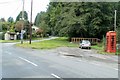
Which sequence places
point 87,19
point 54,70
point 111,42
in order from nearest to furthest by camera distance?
point 54,70 → point 111,42 → point 87,19

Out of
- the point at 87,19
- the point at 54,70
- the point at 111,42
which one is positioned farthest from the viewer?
the point at 87,19

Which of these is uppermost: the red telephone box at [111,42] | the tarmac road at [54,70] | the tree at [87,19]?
the tree at [87,19]

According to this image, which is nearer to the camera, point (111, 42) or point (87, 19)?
point (111, 42)

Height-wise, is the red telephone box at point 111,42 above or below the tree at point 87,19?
below

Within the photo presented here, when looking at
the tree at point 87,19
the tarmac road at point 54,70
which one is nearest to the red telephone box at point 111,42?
the tarmac road at point 54,70

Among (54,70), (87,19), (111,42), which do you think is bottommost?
(54,70)

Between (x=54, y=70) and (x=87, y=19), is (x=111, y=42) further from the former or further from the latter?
(x=87, y=19)

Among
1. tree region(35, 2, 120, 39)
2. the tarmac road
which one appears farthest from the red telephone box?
tree region(35, 2, 120, 39)

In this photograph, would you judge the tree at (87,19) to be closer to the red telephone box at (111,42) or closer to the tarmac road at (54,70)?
the red telephone box at (111,42)

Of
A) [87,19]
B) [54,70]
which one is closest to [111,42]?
[54,70]

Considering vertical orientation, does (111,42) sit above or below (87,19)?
below

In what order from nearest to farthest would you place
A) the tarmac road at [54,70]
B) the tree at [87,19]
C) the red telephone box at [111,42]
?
the tarmac road at [54,70] < the red telephone box at [111,42] < the tree at [87,19]

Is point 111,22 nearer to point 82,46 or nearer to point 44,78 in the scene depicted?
point 82,46

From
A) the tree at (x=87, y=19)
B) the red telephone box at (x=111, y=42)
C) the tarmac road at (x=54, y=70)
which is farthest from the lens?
the tree at (x=87, y=19)
